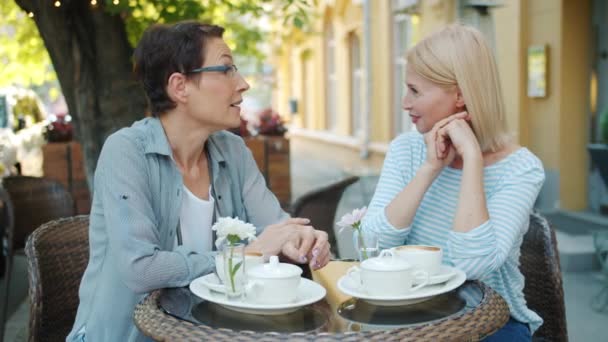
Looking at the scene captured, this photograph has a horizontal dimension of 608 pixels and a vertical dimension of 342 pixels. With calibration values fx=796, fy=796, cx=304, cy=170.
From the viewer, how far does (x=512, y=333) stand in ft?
7.88

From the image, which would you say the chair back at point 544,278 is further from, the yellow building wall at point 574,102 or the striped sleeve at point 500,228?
the yellow building wall at point 574,102

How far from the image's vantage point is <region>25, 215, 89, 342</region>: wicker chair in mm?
2578

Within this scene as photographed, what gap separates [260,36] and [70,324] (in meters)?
8.89

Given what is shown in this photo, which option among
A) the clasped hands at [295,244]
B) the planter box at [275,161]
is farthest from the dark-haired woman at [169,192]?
the planter box at [275,161]

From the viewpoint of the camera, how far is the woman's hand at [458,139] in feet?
8.05

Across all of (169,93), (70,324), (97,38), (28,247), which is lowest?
(70,324)

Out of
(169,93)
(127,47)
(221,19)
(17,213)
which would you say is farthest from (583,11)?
(169,93)

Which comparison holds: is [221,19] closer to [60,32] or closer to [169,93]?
[60,32]

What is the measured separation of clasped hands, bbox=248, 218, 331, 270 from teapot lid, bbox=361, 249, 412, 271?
39 cm

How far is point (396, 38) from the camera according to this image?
549 inches

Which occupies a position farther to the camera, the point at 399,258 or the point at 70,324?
the point at 70,324

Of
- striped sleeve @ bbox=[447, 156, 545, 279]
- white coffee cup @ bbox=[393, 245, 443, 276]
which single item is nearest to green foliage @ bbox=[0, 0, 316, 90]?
striped sleeve @ bbox=[447, 156, 545, 279]

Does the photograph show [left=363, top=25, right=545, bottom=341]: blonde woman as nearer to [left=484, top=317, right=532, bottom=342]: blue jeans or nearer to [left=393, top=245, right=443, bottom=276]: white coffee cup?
[left=484, top=317, right=532, bottom=342]: blue jeans

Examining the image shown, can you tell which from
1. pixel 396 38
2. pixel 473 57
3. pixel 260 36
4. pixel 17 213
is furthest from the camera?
pixel 396 38
